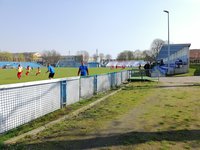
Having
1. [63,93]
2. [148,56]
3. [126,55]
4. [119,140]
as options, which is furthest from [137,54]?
[119,140]

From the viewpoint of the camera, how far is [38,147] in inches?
212

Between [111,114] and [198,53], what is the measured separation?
430 feet

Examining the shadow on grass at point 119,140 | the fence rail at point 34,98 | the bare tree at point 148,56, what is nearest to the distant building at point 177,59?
the bare tree at point 148,56

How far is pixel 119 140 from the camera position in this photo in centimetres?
588

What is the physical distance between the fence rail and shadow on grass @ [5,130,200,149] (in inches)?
54.8

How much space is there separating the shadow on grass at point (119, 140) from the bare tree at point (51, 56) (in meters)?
139

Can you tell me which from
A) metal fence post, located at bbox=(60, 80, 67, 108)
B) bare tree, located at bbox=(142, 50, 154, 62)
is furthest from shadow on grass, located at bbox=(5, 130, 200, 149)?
bare tree, located at bbox=(142, 50, 154, 62)

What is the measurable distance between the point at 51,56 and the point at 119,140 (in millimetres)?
147219

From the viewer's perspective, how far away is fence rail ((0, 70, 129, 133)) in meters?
6.62

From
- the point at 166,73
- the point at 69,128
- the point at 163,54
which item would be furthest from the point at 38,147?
the point at 163,54

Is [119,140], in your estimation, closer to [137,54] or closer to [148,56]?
[148,56]

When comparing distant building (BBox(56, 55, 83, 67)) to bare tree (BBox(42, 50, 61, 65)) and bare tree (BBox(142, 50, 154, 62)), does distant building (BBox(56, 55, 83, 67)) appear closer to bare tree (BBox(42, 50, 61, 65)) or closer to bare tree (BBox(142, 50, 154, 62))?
bare tree (BBox(42, 50, 61, 65))

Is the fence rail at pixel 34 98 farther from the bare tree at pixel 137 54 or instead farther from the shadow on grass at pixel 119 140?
the bare tree at pixel 137 54

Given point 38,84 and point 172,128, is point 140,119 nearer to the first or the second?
point 172,128
